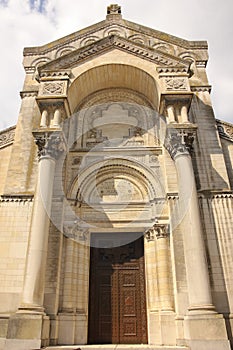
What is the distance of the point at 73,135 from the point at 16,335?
6820 mm

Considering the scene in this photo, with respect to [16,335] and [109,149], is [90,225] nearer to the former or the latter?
[109,149]

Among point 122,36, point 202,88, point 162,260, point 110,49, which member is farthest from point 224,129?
point 122,36

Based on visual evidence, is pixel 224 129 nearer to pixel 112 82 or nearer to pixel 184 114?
pixel 184 114

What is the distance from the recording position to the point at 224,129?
11.6 meters

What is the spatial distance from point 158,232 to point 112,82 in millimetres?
6499

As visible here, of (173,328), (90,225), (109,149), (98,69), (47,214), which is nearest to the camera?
(173,328)

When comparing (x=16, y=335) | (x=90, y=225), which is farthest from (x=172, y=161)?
(x=16, y=335)

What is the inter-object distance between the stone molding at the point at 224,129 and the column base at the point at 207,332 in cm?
651

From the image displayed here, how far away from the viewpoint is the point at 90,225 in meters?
9.91

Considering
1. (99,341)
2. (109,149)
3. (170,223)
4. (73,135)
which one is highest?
(73,135)

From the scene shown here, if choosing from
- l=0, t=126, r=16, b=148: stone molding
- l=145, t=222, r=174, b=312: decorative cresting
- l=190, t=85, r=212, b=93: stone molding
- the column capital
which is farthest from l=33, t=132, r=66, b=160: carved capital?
l=190, t=85, r=212, b=93: stone molding

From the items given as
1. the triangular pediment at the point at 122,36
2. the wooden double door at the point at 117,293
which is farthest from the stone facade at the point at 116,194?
the triangular pediment at the point at 122,36

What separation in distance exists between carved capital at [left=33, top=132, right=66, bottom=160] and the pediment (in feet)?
9.71

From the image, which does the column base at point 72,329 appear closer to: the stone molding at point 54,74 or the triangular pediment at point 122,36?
the stone molding at point 54,74
